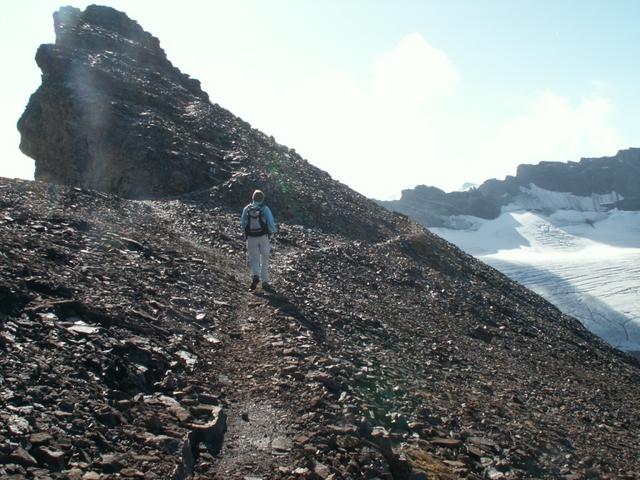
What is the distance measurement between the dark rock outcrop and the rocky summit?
495 ft

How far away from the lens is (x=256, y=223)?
13875 mm

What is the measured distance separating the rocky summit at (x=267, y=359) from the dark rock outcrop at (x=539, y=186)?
15084 centimetres

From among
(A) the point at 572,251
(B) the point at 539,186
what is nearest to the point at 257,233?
(A) the point at 572,251

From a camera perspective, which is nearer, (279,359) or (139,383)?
(139,383)

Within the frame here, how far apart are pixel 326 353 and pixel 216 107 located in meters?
29.7

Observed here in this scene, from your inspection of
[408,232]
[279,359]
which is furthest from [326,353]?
[408,232]

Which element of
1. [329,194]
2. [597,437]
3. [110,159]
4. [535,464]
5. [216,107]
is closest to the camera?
[535,464]

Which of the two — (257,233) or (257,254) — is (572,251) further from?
(257,233)

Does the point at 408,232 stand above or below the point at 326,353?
above

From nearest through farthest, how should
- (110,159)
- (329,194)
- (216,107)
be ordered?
(110,159)
(329,194)
(216,107)

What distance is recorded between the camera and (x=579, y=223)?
536 ft

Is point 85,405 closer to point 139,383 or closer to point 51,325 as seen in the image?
point 139,383

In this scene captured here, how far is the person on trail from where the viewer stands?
1385 cm

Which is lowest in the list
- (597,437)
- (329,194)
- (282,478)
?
(597,437)
